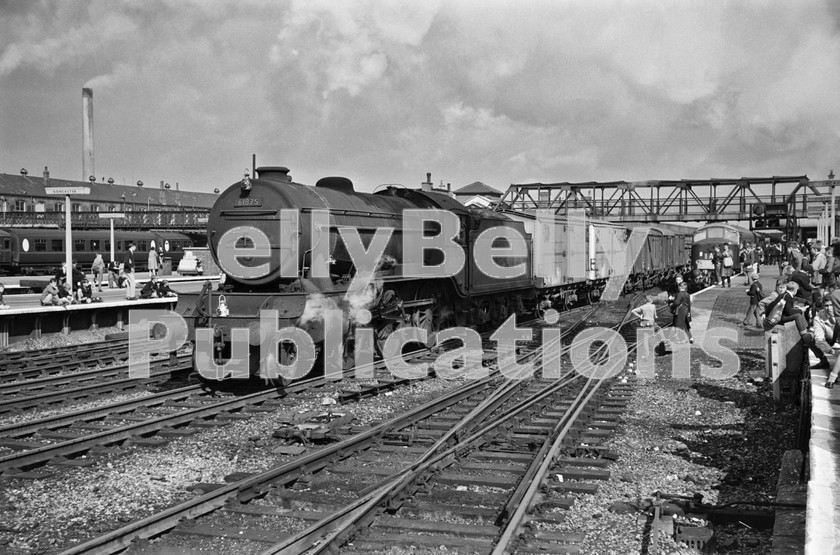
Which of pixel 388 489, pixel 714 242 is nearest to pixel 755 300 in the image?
pixel 388 489

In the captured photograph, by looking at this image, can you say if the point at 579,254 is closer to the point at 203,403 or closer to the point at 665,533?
the point at 203,403

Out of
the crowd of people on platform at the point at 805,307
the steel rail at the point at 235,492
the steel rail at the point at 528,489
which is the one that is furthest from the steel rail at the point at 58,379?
the crowd of people on platform at the point at 805,307

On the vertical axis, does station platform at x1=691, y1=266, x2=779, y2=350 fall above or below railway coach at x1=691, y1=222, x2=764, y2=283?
below

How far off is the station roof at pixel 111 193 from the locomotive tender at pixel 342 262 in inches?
2170

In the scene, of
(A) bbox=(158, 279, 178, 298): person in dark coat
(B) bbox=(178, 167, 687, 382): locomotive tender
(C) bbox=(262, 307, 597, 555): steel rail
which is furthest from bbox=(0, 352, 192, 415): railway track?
(A) bbox=(158, 279, 178, 298): person in dark coat

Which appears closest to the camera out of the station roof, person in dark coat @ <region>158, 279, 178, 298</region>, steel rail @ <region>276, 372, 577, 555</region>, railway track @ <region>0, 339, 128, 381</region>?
steel rail @ <region>276, 372, 577, 555</region>

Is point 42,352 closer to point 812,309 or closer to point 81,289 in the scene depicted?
point 81,289

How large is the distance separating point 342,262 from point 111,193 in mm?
73667

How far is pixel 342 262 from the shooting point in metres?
12.3

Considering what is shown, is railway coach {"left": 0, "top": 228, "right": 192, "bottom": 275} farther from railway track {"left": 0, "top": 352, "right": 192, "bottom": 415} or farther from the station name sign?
railway track {"left": 0, "top": 352, "right": 192, "bottom": 415}

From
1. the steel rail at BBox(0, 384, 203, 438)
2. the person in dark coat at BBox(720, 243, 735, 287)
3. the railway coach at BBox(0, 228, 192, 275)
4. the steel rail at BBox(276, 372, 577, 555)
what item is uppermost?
the railway coach at BBox(0, 228, 192, 275)

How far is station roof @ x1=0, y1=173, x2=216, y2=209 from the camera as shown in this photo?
68.4 metres

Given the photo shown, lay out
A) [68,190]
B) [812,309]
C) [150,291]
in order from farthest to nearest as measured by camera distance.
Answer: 1. [150,291]
2. [68,190]
3. [812,309]

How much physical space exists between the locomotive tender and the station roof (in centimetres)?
5512
